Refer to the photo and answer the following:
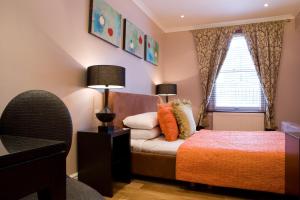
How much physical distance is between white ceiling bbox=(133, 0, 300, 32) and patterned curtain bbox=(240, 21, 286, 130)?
0.73 feet

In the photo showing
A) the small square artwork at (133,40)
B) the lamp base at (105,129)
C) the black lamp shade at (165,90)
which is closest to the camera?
the lamp base at (105,129)

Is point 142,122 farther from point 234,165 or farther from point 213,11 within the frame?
point 213,11

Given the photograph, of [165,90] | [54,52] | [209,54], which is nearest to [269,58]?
[209,54]

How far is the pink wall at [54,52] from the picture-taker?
1714 millimetres

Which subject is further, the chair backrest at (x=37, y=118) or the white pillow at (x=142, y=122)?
the white pillow at (x=142, y=122)

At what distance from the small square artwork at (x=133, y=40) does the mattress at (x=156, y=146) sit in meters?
1.44

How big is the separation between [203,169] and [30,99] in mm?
1633

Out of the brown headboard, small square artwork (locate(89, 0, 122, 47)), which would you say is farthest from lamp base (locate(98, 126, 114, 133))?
small square artwork (locate(89, 0, 122, 47))

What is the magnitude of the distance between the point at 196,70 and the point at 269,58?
4.68ft

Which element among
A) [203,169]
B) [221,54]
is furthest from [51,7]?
[221,54]

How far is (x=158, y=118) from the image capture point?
2895 mm

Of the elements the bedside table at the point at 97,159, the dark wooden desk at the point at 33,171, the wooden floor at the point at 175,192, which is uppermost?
the dark wooden desk at the point at 33,171

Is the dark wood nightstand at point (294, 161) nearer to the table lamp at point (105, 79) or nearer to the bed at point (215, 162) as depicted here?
the bed at point (215, 162)

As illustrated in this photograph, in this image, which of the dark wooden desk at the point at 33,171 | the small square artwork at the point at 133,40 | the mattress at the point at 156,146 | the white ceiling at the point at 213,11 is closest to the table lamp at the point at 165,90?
the small square artwork at the point at 133,40
